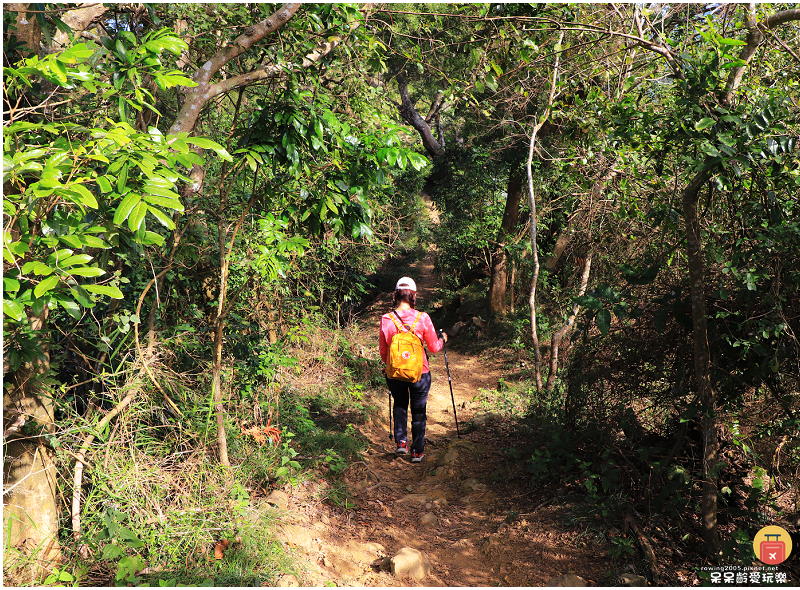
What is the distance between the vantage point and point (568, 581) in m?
3.72

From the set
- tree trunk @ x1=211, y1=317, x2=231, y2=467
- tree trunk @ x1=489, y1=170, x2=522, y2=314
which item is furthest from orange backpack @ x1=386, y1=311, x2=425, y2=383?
tree trunk @ x1=489, y1=170, x2=522, y2=314

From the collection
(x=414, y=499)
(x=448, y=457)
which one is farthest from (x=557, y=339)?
(x=414, y=499)

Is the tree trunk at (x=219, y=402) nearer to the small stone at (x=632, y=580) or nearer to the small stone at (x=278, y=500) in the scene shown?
the small stone at (x=278, y=500)

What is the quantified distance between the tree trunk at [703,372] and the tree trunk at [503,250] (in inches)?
286

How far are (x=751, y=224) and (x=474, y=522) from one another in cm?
339

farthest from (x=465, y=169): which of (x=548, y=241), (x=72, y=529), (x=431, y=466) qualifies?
(x=72, y=529)

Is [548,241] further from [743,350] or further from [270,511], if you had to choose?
[270,511]

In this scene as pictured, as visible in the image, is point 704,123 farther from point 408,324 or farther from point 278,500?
point 278,500

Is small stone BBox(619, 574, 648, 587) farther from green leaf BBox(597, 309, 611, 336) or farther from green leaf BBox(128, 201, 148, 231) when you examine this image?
green leaf BBox(128, 201, 148, 231)

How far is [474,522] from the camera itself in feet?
15.9

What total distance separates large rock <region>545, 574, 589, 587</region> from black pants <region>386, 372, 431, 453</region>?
2.34 m

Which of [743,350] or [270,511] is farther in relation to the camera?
[270,511]

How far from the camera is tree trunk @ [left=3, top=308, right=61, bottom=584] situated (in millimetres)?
3320

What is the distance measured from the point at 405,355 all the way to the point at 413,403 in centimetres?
64
